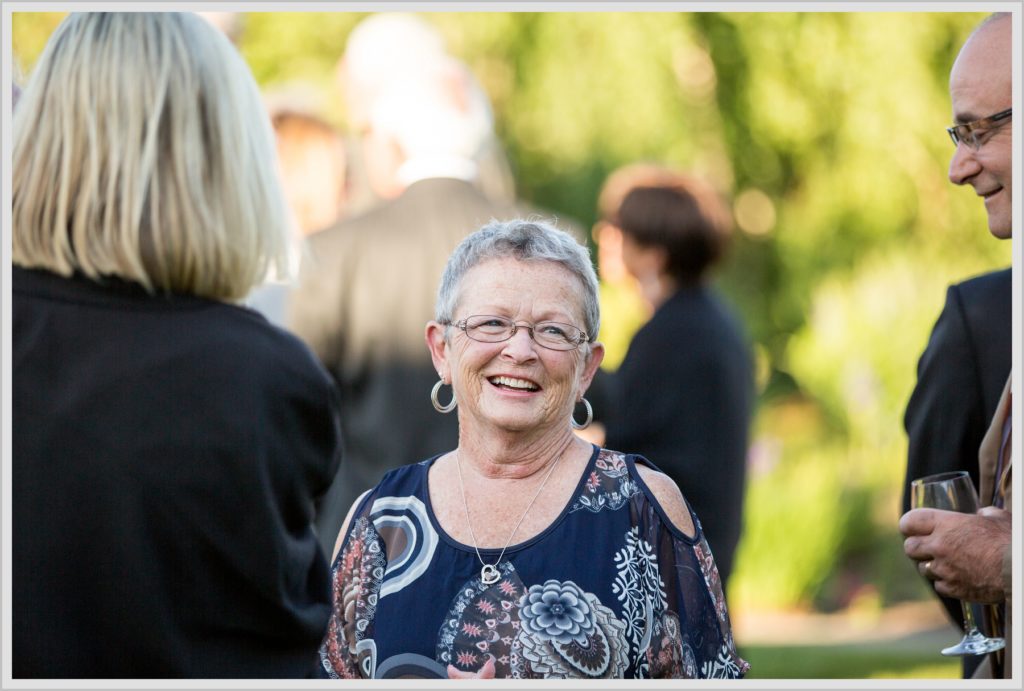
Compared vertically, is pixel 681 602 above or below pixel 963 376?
below

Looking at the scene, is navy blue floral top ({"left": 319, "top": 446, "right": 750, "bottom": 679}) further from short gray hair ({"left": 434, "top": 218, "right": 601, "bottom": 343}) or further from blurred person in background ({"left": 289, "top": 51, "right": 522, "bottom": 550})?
blurred person in background ({"left": 289, "top": 51, "right": 522, "bottom": 550})

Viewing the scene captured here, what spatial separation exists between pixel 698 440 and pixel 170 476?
2707 millimetres

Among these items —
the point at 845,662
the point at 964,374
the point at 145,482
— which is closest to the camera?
the point at 145,482

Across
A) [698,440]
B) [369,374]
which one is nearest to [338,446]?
[369,374]

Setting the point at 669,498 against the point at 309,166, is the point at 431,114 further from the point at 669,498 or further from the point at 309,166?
the point at 669,498

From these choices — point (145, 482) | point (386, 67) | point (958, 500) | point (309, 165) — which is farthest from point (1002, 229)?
point (309, 165)

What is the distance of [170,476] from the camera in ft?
7.08

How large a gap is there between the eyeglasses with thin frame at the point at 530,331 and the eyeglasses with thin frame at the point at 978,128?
3.34ft

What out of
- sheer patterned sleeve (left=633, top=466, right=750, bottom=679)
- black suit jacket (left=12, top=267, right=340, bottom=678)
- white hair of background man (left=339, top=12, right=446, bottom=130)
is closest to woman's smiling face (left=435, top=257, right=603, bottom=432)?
sheer patterned sleeve (left=633, top=466, right=750, bottom=679)

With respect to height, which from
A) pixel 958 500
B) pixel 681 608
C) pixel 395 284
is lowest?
pixel 681 608

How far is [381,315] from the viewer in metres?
4.29

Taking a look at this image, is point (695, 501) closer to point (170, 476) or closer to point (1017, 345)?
point (1017, 345)

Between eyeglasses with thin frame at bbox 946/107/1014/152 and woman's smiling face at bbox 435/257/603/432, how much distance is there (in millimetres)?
987

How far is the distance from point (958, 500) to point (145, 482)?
1684 millimetres
